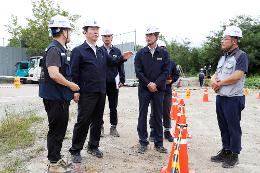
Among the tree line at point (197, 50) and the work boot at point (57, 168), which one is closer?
the work boot at point (57, 168)

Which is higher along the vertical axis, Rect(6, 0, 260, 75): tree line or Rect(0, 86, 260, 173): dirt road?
Rect(6, 0, 260, 75): tree line

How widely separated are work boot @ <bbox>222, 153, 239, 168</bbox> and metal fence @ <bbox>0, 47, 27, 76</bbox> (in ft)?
107

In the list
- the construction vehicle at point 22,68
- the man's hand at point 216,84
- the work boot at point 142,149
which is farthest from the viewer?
the construction vehicle at point 22,68

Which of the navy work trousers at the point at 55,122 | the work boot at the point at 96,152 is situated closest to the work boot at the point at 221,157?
the work boot at the point at 96,152

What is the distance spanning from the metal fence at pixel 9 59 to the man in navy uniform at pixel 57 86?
32325 mm

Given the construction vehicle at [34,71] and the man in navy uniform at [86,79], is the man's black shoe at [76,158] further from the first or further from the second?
the construction vehicle at [34,71]

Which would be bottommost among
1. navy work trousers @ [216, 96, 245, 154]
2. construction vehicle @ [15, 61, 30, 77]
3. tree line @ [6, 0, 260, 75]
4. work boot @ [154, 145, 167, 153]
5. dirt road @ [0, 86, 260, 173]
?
dirt road @ [0, 86, 260, 173]

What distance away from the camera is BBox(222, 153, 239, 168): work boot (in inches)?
235

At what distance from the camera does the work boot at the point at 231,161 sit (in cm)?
598

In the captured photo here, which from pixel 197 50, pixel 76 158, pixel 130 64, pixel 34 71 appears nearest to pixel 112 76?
pixel 76 158

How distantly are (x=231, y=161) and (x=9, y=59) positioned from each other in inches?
1327

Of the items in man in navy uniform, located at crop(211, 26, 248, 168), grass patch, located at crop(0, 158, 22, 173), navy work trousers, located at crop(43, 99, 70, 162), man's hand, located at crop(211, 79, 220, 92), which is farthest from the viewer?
man's hand, located at crop(211, 79, 220, 92)

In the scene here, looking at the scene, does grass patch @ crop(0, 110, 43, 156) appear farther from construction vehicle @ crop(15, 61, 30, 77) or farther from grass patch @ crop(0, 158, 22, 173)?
construction vehicle @ crop(15, 61, 30, 77)

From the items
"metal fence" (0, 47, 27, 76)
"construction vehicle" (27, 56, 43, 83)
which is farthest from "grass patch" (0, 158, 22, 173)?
"metal fence" (0, 47, 27, 76)
